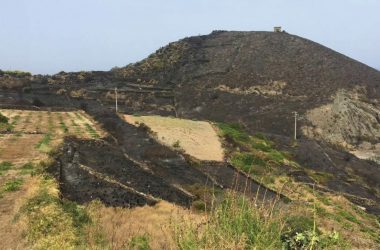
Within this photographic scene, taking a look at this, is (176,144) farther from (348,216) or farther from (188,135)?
(348,216)

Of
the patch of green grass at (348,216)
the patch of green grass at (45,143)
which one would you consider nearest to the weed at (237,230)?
the patch of green grass at (348,216)

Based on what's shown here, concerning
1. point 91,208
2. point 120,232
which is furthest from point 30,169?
point 120,232

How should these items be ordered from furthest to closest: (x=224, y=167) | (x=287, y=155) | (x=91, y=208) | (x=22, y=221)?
1. (x=287, y=155)
2. (x=224, y=167)
3. (x=91, y=208)
4. (x=22, y=221)

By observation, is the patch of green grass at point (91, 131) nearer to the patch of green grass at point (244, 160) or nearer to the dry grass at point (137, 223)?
the patch of green grass at point (244, 160)

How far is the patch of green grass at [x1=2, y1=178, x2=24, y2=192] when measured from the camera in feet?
69.3

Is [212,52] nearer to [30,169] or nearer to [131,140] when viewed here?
[131,140]

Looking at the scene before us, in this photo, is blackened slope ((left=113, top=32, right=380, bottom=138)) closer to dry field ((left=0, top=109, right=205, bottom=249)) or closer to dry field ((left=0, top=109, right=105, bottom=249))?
dry field ((left=0, top=109, right=105, bottom=249))

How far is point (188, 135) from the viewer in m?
54.1

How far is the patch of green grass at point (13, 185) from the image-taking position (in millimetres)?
21109

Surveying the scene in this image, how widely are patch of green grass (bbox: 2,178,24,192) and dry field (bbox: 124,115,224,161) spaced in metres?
23.9

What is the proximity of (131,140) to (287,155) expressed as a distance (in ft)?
63.3

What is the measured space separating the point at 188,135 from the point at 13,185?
33.3m

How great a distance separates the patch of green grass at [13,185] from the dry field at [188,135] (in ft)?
78.6

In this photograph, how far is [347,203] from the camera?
123 ft
